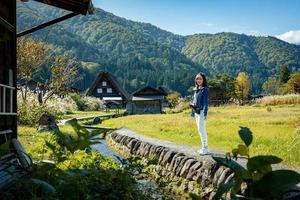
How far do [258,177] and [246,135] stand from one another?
0.11 m

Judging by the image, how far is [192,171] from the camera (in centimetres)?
1166

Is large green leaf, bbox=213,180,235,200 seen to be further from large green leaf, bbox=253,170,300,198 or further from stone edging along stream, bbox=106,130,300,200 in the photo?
stone edging along stream, bbox=106,130,300,200

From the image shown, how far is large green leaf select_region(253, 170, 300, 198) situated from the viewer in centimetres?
112

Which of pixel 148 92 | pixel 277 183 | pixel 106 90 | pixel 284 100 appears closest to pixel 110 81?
pixel 106 90

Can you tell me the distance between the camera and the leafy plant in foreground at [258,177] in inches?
44.3

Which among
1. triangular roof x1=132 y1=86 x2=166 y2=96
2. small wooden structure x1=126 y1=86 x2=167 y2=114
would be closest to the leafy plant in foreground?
small wooden structure x1=126 y1=86 x2=167 y2=114

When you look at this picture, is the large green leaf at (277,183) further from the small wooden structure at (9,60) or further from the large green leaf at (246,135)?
the small wooden structure at (9,60)

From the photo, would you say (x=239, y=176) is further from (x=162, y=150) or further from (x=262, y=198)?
(x=162, y=150)

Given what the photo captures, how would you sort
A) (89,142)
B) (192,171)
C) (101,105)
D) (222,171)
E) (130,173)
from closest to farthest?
(89,142)
(130,173)
(222,171)
(192,171)
(101,105)

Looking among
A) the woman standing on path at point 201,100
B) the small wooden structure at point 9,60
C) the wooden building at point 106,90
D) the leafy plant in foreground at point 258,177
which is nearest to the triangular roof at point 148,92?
the wooden building at point 106,90

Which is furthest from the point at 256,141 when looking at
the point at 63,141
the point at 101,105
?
the point at 101,105

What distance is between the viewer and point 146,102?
64.0 m

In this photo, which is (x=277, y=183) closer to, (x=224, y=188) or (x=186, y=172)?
(x=224, y=188)

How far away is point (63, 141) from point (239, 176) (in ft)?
2.11
